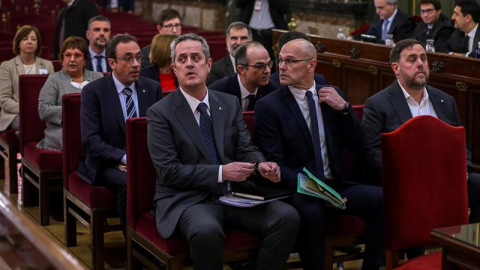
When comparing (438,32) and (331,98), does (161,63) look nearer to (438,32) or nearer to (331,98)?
(331,98)

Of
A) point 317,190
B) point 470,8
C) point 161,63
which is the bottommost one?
point 317,190

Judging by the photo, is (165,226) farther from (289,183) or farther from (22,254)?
Answer: (22,254)

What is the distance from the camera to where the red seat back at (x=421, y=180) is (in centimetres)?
370

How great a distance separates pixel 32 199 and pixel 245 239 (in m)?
2.56

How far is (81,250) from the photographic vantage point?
5098 millimetres

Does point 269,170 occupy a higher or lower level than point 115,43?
lower

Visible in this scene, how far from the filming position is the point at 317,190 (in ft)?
12.8

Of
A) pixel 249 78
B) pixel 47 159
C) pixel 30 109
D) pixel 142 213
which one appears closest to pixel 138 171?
pixel 142 213

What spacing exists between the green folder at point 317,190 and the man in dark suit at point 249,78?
1097 mm

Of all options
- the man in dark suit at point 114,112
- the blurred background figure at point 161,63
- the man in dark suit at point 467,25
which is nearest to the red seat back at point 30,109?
the blurred background figure at point 161,63

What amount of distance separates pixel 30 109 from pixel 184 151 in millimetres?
2088

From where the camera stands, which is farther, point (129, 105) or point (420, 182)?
point (129, 105)

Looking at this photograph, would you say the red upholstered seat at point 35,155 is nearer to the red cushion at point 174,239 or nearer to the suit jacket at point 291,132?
the red cushion at point 174,239

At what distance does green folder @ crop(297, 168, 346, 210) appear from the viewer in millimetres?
3869
